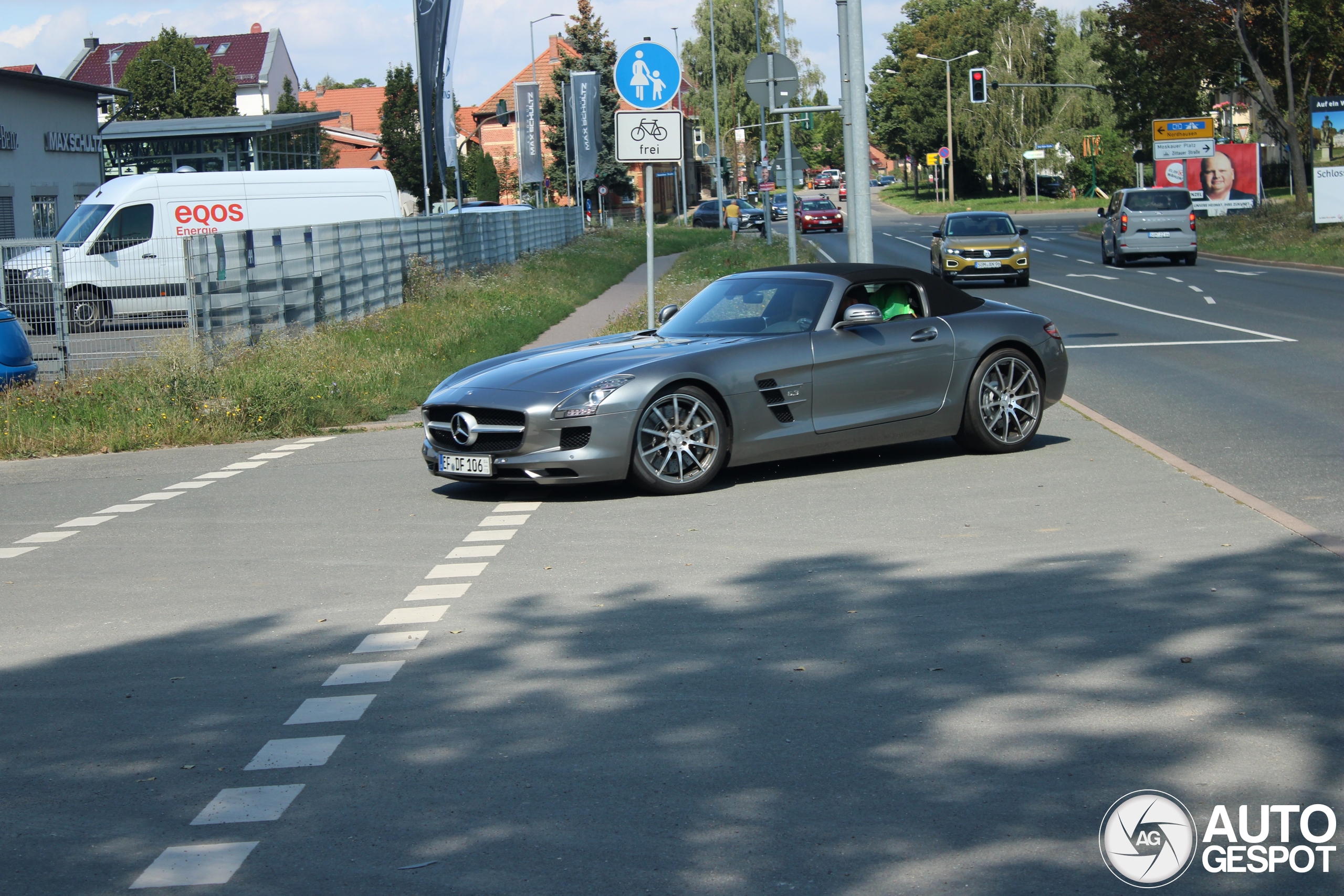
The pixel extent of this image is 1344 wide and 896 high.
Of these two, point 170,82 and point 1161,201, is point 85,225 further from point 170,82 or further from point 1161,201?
point 170,82

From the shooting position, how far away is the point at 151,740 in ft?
15.7

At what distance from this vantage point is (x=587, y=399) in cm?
891

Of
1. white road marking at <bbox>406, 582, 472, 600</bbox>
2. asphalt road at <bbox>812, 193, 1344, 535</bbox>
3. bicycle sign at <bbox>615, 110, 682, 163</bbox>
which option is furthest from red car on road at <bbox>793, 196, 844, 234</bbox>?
white road marking at <bbox>406, 582, 472, 600</bbox>

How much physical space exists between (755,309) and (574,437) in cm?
178

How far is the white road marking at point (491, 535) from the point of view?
26.6 feet

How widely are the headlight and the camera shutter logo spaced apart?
5.26 m

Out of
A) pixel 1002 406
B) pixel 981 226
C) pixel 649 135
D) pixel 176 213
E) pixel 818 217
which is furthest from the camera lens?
pixel 818 217

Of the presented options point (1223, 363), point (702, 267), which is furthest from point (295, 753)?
point (702, 267)

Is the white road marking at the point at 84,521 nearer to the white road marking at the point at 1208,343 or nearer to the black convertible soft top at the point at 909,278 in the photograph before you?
the black convertible soft top at the point at 909,278

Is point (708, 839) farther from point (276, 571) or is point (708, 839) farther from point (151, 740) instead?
point (276, 571)

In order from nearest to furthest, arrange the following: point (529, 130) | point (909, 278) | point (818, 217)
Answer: point (909, 278) < point (529, 130) < point (818, 217)

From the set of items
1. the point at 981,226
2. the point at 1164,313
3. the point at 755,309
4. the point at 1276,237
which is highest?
the point at 981,226

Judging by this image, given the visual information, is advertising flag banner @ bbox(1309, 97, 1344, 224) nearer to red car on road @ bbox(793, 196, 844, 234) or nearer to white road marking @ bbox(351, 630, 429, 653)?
red car on road @ bbox(793, 196, 844, 234)

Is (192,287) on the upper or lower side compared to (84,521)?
upper
